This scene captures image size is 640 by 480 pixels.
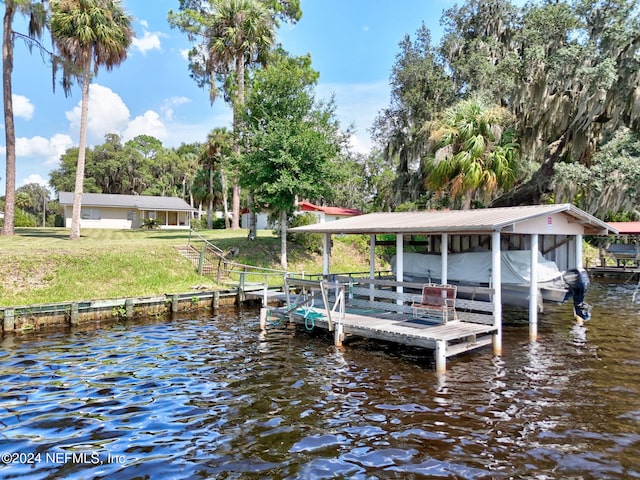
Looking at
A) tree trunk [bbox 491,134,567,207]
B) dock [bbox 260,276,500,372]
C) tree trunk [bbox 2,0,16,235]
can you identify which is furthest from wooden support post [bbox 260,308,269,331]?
tree trunk [bbox 2,0,16,235]

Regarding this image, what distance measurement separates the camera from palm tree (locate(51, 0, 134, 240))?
2361 centimetres

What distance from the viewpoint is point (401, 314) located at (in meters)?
13.2

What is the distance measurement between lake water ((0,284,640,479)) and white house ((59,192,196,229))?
3466cm

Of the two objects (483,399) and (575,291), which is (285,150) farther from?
(483,399)

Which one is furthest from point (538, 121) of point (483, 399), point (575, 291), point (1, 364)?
point (1, 364)

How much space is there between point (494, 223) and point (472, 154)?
10.6 m

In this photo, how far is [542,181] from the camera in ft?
78.7

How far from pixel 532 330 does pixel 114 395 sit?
36.1 feet

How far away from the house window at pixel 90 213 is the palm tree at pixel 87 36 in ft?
63.7

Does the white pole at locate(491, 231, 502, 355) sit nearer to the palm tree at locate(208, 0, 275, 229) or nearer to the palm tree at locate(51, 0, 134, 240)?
the palm tree at locate(208, 0, 275, 229)

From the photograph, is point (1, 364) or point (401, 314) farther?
point (401, 314)

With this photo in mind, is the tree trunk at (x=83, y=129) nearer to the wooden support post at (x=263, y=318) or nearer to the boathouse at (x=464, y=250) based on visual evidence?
Answer: the boathouse at (x=464, y=250)

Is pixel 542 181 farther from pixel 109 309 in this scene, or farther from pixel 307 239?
pixel 109 309

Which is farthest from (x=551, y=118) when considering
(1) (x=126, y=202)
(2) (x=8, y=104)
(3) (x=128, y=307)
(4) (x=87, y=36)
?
(1) (x=126, y=202)
